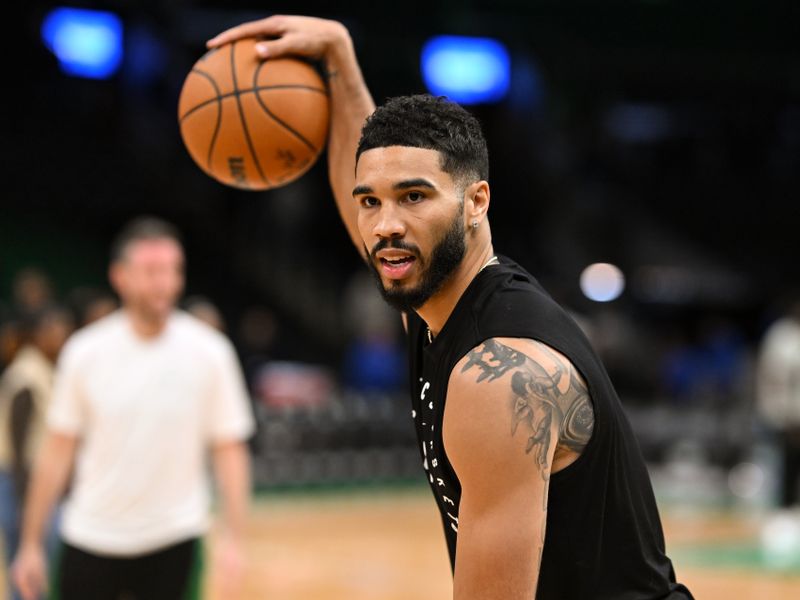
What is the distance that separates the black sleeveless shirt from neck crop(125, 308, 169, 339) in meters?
2.73

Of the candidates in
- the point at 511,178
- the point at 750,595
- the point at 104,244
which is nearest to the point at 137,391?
the point at 750,595

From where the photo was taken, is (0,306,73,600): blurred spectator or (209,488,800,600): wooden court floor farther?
(209,488,800,600): wooden court floor

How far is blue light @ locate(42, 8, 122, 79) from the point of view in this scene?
17.2m

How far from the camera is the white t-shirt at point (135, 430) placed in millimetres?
4773

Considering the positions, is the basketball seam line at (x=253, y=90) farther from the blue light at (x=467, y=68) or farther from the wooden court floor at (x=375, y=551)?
the blue light at (x=467, y=68)

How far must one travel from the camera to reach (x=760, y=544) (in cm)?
1118

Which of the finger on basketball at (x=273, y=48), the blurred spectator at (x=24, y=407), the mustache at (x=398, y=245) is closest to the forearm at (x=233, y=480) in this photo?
the blurred spectator at (x=24, y=407)

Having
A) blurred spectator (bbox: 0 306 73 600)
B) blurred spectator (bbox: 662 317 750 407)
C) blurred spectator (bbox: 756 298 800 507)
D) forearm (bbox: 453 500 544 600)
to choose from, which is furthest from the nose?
blurred spectator (bbox: 662 317 750 407)

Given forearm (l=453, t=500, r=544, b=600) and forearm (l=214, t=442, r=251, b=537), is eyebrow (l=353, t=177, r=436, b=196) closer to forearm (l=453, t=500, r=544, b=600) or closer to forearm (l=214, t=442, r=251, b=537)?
forearm (l=453, t=500, r=544, b=600)

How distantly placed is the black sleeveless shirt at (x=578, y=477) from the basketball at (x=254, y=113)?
1.00m

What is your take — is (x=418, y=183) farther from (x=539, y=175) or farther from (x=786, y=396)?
(x=539, y=175)

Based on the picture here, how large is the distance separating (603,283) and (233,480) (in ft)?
50.3

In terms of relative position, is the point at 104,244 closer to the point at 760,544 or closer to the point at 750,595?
the point at 760,544

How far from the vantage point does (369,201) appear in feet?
8.07
